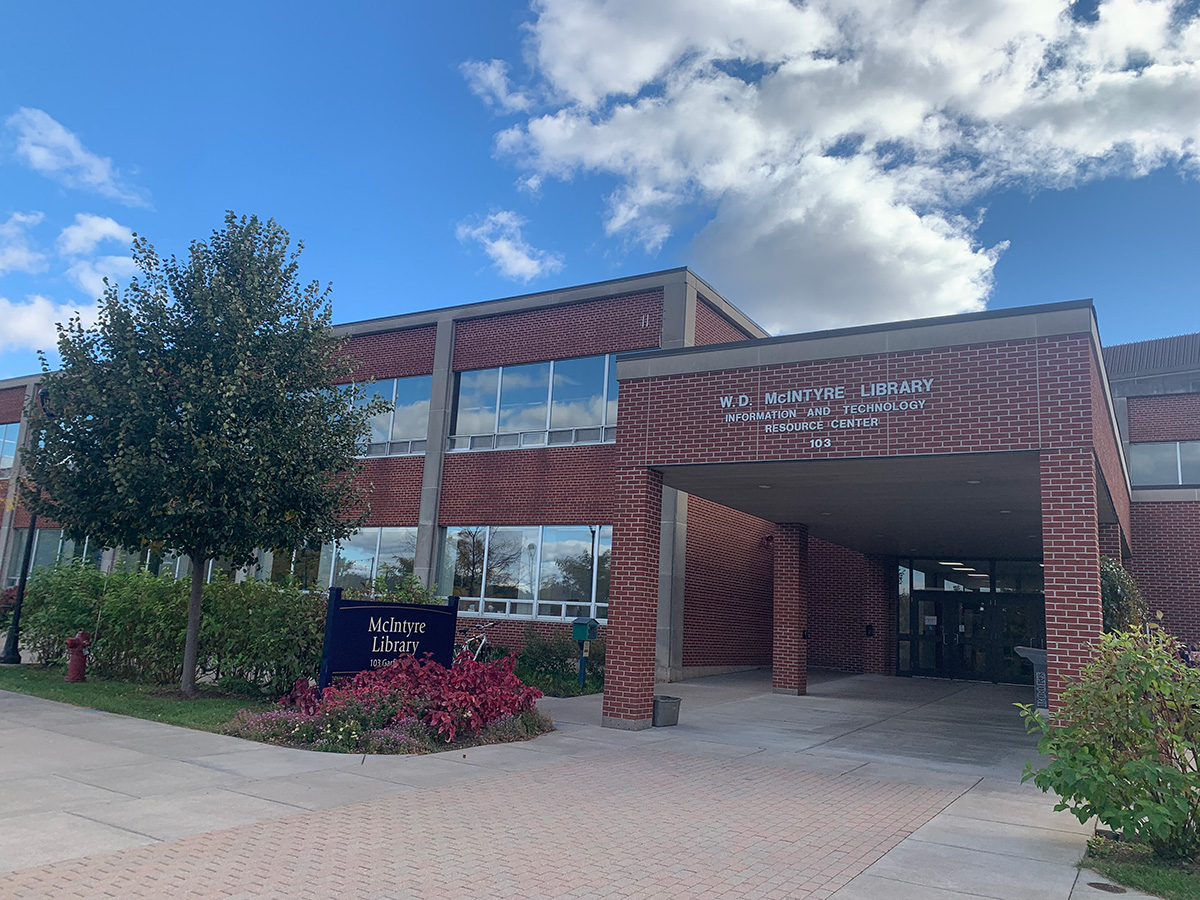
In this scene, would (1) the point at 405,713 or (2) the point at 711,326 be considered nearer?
(1) the point at 405,713

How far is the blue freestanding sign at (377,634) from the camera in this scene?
10898mm

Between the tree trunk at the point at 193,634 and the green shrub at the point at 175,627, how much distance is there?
61 cm

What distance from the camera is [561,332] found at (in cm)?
2097

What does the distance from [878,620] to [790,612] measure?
6467mm

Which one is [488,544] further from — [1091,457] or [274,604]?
[1091,457]

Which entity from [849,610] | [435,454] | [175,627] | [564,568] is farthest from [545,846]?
[849,610]

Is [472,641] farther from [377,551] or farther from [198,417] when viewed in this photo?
[377,551]

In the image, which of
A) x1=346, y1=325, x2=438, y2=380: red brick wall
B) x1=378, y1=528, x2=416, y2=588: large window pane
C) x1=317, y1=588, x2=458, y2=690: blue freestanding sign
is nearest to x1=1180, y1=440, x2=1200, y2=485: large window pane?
x1=346, y1=325, x2=438, y2=380: red brick wall

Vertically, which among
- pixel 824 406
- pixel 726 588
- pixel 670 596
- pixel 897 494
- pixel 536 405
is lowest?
pixel 670 596

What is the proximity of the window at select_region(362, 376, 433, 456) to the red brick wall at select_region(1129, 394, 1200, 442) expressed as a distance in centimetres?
1932

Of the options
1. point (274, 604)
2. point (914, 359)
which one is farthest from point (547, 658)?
point (914, 359)

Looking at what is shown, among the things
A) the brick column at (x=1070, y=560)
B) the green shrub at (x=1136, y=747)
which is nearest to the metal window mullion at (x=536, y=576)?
the brick column at (x=1070, y=560)

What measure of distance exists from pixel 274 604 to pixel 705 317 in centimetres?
1164

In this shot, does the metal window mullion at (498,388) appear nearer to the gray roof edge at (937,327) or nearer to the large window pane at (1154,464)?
the gray roof edge at (937,327)
